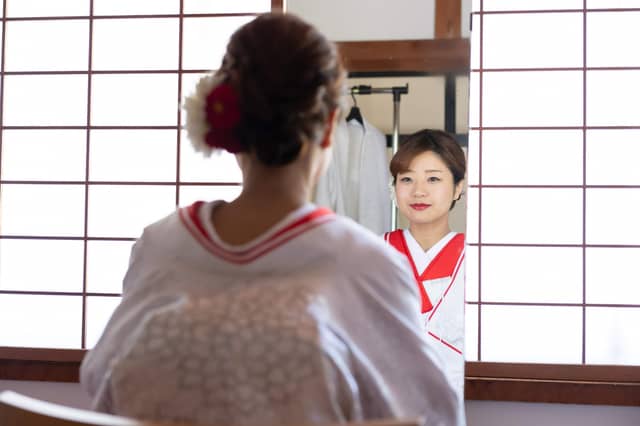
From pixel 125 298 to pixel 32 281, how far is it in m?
2.17

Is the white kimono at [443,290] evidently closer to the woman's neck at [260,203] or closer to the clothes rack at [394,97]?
the clothes rack at [394,97]

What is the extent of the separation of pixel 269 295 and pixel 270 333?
2.1 inches

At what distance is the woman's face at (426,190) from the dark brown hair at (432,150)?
0.01 meters

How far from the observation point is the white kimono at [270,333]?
35.2 inches

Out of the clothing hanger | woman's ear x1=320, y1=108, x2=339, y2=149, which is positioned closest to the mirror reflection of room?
the clothing hanger

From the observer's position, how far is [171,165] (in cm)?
294

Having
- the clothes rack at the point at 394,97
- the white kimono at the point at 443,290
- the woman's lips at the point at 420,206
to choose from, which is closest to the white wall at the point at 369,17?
the clothes rack at the point at 394,97

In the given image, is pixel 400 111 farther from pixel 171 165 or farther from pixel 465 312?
pixel 171 165

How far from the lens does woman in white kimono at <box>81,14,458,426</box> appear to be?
90cm

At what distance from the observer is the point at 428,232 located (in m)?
2.61

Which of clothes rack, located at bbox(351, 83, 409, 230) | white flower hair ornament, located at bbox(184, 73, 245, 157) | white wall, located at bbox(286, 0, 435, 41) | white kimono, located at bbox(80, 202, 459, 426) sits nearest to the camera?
white kimono, located at bbox(80, 202, 459, 426)

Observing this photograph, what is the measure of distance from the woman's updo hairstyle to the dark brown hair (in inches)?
Answer: 63.7

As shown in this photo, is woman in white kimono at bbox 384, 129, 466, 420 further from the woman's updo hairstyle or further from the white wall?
the woman's updo hairstyle

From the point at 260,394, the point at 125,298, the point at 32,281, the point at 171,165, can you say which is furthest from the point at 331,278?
the point at 32,281
